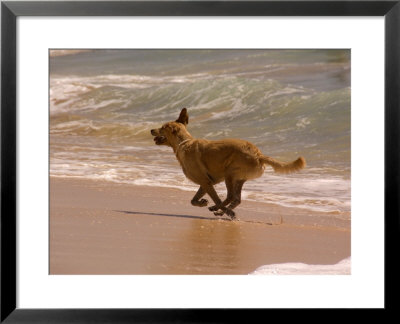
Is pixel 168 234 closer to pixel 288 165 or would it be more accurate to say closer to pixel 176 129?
pixel 176 129

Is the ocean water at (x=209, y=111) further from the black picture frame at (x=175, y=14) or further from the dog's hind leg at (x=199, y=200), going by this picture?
the black picture frame at (x=175, y=14)

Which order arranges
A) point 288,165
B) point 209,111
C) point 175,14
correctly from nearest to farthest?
point 175,14 < point 288,165 < point 209,111

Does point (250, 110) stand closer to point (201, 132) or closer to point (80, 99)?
point (201, 132)

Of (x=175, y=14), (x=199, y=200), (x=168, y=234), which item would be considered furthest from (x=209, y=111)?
(x=168, y=234)

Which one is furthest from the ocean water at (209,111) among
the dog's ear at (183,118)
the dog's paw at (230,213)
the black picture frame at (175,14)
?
the black picture frame at (175,14)

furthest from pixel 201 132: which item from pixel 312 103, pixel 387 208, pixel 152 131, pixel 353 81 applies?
pixel 387 208
